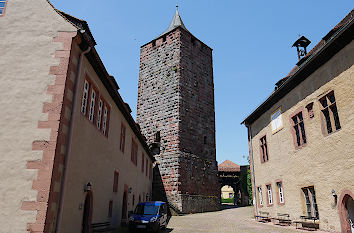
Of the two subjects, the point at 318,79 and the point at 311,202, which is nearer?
the point at 318,79

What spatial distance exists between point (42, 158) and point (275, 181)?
12035 millimetres

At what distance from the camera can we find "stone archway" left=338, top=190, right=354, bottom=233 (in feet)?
32.5

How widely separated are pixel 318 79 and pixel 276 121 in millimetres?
4106

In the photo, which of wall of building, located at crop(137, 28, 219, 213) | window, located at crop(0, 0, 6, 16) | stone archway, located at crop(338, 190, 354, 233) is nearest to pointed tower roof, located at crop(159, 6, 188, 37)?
wall of building, located at crop(137, 28, 219, 213)

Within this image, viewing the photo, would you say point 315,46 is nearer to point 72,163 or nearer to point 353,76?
point 353,76

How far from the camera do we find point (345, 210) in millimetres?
10102

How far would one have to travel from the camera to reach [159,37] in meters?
28.2

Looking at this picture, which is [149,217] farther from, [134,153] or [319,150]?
[319,150]

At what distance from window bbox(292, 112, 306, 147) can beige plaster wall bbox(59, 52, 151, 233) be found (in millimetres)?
8161

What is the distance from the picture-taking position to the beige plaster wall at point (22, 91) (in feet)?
21.5

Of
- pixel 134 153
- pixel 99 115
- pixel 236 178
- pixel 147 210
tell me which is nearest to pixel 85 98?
pixel 99 115

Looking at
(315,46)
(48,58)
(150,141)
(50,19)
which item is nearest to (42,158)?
(48,58)

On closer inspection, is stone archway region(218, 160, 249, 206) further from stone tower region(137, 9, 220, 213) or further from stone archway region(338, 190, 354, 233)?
stone archway region(338, 190, 354, 233)

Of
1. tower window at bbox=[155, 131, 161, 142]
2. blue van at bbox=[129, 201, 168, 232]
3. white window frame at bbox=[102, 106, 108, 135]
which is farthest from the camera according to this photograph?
tower window at bbox=[155, 131, 161, 142]
